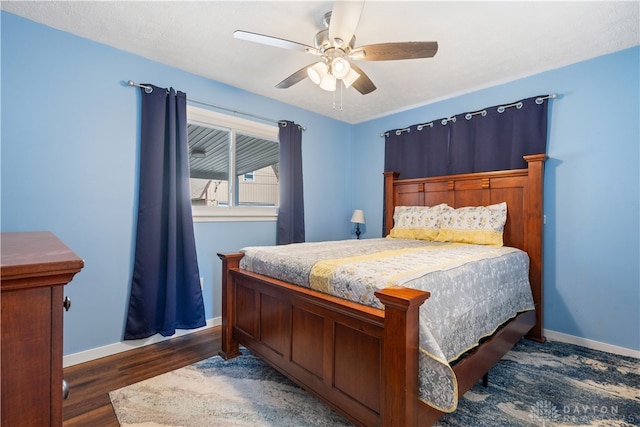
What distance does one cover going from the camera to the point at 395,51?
6.15 ft

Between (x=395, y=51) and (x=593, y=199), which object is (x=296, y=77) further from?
(x=593, y=199)

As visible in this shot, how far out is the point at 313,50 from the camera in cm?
190

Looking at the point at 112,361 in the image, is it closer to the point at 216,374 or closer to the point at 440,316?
the point at 216,374

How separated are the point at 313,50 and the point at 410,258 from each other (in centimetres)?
146

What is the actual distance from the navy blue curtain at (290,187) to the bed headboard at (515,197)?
1522 millimetres

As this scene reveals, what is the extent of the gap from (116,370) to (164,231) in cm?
109

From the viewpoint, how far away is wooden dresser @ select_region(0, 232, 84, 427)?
58 centimetres

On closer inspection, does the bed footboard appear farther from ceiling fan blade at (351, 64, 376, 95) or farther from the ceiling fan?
ceiling fan blade at (351, 64, 376, 95)

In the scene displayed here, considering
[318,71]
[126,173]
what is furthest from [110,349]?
[318,71]

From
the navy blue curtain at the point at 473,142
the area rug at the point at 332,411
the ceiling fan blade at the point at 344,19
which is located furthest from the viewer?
the navy blue curtain at the point at 473,142

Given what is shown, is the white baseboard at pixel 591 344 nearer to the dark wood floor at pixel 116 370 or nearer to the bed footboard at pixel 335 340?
the bed footboard at pixel 335 340

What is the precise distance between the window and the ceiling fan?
1296 mm

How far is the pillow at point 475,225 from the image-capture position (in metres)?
2.75

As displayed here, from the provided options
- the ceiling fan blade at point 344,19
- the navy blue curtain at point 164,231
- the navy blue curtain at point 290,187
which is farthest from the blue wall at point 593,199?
the navy blue curtain at point 164,231
